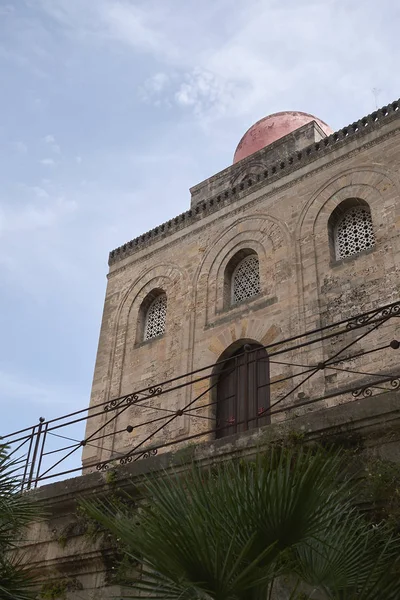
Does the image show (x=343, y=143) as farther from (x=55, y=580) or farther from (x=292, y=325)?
(x=55, y=580)

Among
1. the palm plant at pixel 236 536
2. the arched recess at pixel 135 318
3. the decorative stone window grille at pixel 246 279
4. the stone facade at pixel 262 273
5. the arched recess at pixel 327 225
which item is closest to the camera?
the palm plant at pixel 236 536

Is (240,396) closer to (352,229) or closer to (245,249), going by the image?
(245,249)

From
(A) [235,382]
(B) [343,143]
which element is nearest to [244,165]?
(B) [343,143]

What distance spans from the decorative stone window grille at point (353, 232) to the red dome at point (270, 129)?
3.94m

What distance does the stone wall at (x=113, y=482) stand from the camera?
4.50m

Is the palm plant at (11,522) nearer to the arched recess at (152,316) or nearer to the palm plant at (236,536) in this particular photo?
the palm plant at (236,536)

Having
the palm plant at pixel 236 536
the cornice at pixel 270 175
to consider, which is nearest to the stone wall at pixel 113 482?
the palm plant at pixel 236 536

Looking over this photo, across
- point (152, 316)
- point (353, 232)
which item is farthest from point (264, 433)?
point (152, 316)

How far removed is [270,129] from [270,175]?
9.06ft

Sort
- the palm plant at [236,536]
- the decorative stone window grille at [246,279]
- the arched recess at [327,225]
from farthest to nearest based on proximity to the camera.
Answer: the decorative stone window grille at [246,279]
the arched recess at [327,225]
the palm plant at [236,536]

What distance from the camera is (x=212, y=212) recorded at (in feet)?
44.6

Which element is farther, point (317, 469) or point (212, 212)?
point (212, 212)

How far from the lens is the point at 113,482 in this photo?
5.75 m

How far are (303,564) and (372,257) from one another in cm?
745
